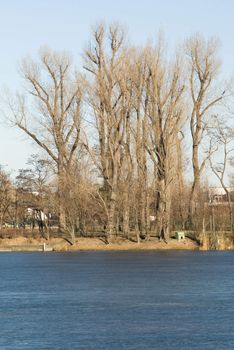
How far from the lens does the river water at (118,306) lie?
2177 cm

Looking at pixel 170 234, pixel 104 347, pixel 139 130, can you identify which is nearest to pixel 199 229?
pixel 170 234

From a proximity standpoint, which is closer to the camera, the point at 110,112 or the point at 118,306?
the point at 118,306

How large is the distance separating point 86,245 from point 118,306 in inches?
1525

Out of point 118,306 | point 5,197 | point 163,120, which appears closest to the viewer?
point 118,306

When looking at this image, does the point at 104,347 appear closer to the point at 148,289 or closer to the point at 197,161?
the point at 148,289

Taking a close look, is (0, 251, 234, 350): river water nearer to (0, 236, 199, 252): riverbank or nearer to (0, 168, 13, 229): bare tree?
(0, 236, 199, 252): riverbank

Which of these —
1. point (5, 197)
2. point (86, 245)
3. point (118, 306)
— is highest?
point (5, 197)

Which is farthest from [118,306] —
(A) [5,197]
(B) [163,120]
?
(A) [5,197]

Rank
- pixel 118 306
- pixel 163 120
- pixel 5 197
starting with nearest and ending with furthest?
pixel 118 306 → pixel 163 120 → pixel 5 197

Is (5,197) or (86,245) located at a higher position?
(5,197)

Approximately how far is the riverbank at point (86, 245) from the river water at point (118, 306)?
46.6 feet

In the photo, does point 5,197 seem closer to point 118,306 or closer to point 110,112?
point 110,112

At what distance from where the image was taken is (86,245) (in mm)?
67312

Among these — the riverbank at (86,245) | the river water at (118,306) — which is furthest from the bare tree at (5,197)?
the river water at (118,306)
